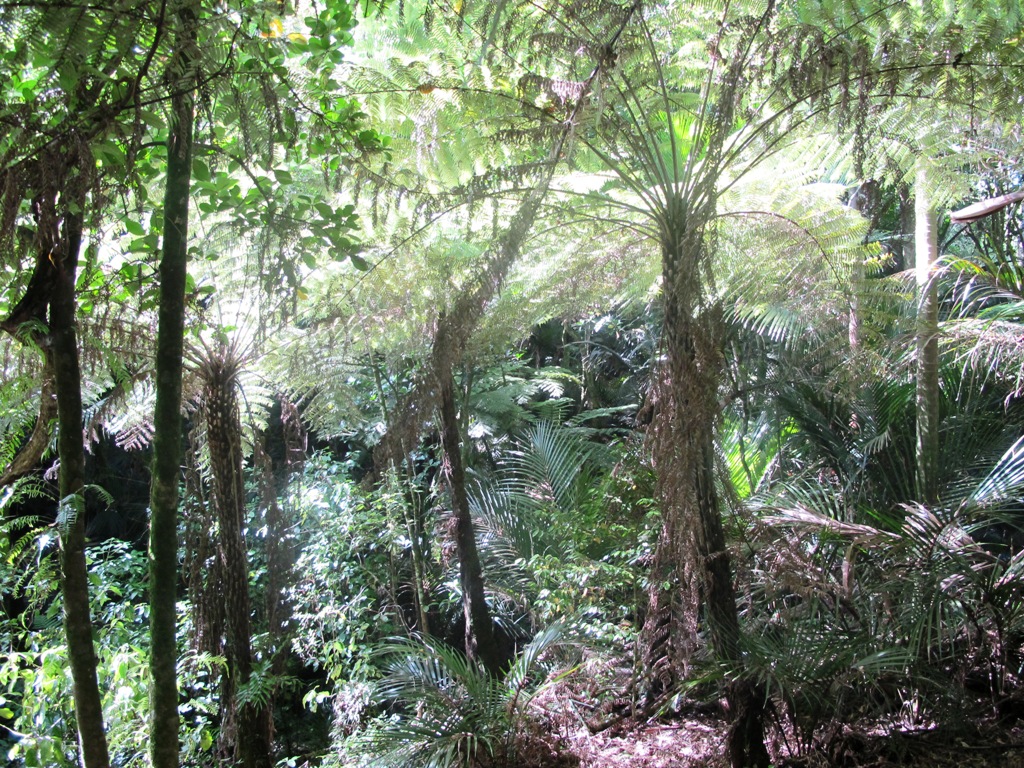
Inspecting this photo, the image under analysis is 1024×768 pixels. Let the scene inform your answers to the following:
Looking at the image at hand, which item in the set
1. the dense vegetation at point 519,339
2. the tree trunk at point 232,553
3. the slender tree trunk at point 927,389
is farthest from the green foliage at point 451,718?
the slender tree trunk at point 927,389

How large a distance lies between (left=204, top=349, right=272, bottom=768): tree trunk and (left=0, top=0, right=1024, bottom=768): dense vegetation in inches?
0.9

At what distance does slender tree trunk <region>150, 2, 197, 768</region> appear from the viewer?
196 centimetres

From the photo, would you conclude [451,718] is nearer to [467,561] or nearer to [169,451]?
[467,561]

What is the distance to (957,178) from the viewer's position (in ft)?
11.5

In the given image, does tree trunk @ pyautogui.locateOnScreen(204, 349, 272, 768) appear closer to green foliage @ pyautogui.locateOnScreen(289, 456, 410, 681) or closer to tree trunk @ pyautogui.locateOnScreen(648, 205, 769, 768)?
green foliage @ pyautogui.locateOnScreen(289, 456, 410, 681)

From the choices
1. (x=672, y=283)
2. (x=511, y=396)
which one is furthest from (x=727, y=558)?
(x=511, y=396)

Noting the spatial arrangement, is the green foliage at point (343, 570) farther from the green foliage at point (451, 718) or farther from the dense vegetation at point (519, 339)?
the green foliage at point (451, 718)

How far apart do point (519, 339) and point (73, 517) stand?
307 centimetres

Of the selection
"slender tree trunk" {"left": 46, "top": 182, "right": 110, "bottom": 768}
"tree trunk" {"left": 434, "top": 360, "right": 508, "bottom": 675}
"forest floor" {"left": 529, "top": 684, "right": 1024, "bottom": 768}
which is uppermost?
"slender tree trunk" {"left": 46, "top": 182, "right": 110, "bottom": 768}

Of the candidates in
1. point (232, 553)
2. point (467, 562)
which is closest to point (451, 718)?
point (467, 562)

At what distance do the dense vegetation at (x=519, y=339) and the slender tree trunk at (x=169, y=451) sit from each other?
10 mm

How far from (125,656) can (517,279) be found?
2.77 metres

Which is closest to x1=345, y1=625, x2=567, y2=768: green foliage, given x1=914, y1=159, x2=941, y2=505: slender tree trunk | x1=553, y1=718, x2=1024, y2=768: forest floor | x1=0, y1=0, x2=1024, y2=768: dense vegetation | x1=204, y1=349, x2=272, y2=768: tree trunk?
x1=0, y1=0, x2=1024, y2=768: dense vegetation

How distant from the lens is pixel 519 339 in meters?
4.67
